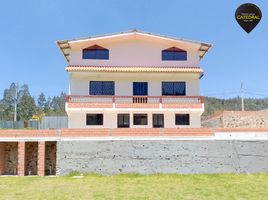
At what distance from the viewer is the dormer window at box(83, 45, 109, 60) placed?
96.3ft

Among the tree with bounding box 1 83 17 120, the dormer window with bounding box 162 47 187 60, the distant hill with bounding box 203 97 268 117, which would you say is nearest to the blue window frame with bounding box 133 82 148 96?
the dormer window with bounding box 162 47 187 60

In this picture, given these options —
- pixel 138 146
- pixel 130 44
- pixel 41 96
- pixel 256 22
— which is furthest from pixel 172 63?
pixel 41 96

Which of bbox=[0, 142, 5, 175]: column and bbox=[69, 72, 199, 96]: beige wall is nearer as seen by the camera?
bbox=[0, 142, 5, 175]: column

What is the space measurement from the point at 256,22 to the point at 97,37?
25.8 m

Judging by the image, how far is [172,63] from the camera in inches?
1170

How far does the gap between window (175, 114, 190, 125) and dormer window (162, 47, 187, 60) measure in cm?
532

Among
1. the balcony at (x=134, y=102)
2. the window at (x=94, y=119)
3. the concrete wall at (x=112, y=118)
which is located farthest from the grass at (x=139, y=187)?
the balcony at (x=134, y=102)

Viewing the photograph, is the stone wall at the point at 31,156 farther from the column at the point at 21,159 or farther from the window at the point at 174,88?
the window at the point at 174,88

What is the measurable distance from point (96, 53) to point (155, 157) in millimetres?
12060

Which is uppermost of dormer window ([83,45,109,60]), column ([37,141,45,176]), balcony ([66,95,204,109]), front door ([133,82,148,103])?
dormer window ([83,45,109,60])

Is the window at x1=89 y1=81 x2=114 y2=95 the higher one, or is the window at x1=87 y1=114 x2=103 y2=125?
the window at x1=89 y1=81 x2=114 y2=95

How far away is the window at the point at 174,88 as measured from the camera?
29.5 meters

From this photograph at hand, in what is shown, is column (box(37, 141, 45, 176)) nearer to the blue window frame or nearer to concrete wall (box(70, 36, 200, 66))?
concrete wall (box(70, 36, 200, 66))

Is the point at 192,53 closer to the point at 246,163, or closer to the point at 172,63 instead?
the point at 172,63
